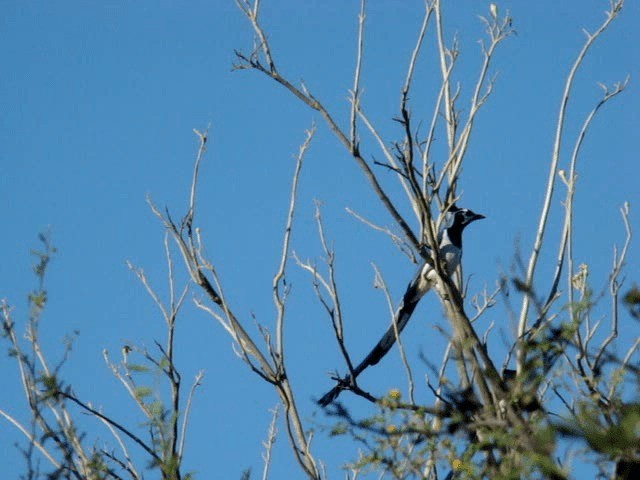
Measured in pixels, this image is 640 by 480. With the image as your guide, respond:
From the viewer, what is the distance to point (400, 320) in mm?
6875

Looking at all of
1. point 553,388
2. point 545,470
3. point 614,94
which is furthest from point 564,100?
point 545,470

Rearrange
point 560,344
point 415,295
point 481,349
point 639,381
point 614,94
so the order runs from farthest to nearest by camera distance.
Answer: point 415,295 < point 614,94 < point 481,349 < point 560,344 < point 639,381

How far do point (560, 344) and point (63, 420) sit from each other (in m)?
1.70

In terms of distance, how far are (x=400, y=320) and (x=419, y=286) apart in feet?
0.74

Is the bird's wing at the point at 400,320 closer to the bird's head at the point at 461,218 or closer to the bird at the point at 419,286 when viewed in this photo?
the bird at the point at 419,286

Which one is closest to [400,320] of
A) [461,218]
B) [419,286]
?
[419,286]

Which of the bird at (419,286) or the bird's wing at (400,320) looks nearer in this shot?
the bird at (419,286)

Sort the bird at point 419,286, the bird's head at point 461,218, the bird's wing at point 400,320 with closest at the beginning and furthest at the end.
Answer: the bird at point 419,286 → the bird's wing at point 400,320 → the bird's head at point 461,218

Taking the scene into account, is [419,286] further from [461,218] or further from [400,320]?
[461,218]

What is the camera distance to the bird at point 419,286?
532 cm

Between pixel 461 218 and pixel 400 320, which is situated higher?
A: pixel 461 218

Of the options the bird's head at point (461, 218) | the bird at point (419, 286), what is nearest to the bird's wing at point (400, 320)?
the bird at point (419, 286)

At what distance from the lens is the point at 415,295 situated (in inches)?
271

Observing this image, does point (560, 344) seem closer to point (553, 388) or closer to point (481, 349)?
point (481, 349)
